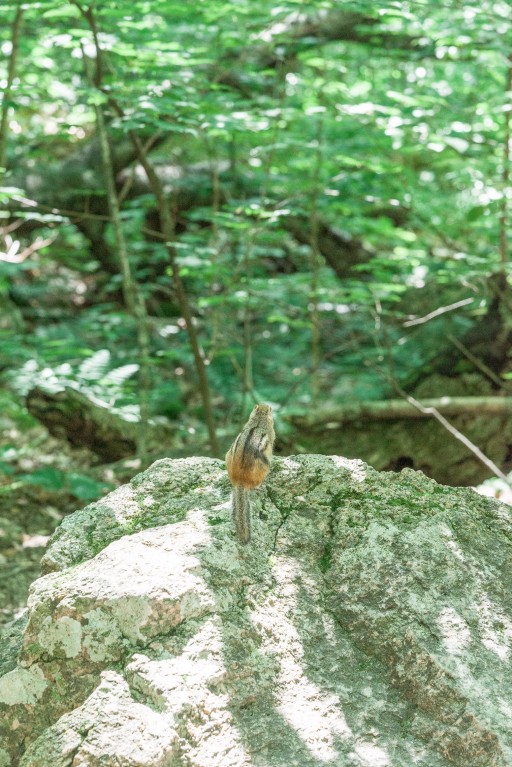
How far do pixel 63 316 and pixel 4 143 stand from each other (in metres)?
4.81

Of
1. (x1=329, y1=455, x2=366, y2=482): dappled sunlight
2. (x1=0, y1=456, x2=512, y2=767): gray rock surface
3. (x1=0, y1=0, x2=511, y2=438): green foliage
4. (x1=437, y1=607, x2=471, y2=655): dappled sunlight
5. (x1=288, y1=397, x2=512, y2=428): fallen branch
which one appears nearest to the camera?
(x1=0, y1=456, x2=512, y2=767): gray rock surface

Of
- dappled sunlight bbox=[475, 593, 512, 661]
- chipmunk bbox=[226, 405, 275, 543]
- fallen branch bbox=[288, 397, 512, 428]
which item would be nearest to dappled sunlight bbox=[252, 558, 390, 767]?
chipmunk bbox=[226, 405, 275, 543]

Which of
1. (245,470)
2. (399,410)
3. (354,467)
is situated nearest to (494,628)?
(354,467)

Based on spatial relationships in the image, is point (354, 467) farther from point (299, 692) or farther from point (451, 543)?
point (299, 692)

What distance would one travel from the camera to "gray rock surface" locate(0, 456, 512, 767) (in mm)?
2051

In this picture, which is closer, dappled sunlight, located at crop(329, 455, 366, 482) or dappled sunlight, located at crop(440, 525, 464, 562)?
dappled sunlight, located at crop(440, 525, 464, 562)

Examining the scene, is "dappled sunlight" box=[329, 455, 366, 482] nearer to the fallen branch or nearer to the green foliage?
the green foliage

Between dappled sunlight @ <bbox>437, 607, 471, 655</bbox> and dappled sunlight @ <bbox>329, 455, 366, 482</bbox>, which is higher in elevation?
dappled sunlight @ <bbox>329, 455, 366, 482</bbox>

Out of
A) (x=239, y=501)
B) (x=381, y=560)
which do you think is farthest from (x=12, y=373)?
(x=381, y=560)

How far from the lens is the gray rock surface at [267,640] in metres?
2.05

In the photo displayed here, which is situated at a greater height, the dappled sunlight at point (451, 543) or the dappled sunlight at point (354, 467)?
the dappled sunlight at point (354, 467)

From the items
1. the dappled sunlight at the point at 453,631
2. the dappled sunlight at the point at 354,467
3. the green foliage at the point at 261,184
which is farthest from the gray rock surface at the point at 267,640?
the green foliage at the point at 261,184

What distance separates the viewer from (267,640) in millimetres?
2314

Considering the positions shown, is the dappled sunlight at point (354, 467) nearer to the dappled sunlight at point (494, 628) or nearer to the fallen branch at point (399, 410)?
the dappled sunlight at point (494, 628)
